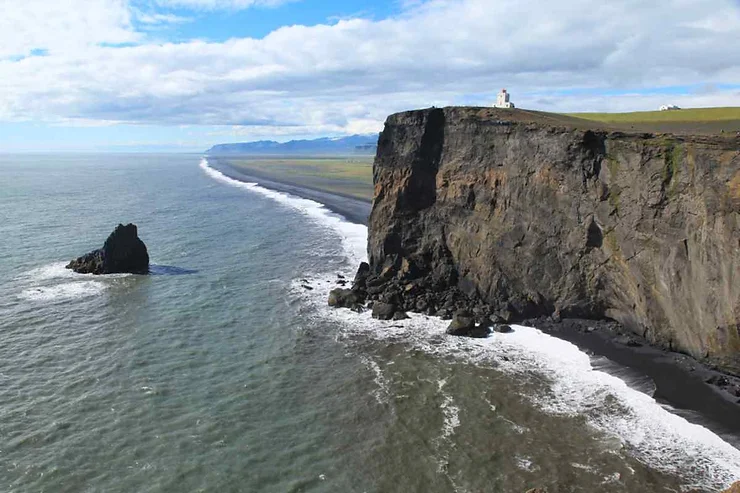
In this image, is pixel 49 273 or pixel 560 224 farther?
pixel 49 273

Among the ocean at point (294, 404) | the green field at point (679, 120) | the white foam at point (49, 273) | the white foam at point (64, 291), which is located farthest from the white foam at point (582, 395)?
the white foam at point (49, 273)

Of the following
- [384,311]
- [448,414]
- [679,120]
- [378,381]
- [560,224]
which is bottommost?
[448,414]

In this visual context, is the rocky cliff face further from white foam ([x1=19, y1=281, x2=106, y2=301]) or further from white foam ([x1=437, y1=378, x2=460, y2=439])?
white foam ([x1=19, y1=281, x2=106, y2=301])

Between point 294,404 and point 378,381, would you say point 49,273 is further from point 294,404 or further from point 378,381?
point 378,381

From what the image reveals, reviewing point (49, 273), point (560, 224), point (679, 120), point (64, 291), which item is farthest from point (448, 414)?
point (49, 273)

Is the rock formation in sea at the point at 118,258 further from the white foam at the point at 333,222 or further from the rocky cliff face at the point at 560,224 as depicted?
the rocky cliff face at the point at 560,224

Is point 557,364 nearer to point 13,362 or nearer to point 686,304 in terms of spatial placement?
point 686,304
